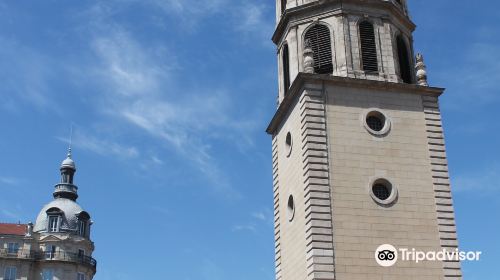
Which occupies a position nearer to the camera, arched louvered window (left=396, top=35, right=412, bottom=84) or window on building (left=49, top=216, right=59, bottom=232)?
arched louvered window (left=396, top=35, right=412, bottom=84)

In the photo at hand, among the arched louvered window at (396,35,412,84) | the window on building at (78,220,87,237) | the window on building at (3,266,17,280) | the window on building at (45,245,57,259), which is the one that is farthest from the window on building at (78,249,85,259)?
the arched louvered window at (396,35,412,84)

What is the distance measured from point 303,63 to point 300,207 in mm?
7589

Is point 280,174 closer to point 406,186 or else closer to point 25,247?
point 406,186

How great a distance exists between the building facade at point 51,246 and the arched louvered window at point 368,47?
46994 millimetres

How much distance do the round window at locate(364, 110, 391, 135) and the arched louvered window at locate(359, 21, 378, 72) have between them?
8.24 feet

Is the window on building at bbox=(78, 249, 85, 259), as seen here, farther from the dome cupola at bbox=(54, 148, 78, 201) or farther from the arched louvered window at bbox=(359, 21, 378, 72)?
the arched louvered window at bbox=(359, 21, 378, 72)

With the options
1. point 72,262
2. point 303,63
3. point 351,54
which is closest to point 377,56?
point 351,54

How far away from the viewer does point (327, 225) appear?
31.0 m

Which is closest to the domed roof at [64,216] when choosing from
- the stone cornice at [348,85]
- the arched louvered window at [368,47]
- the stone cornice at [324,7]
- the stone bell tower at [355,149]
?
the stone bell tower at [355,149]

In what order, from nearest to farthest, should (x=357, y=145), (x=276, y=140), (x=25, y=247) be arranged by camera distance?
(x=357, y=145), (x=276, y=140), (x=25, y=247)

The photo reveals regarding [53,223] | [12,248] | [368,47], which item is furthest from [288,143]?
[12,248]

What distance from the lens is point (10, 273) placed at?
7125 centimetres

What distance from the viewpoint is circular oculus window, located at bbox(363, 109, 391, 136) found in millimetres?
33875

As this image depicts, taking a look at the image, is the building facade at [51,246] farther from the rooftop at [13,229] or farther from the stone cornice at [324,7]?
the stone cornice at [324,7]
